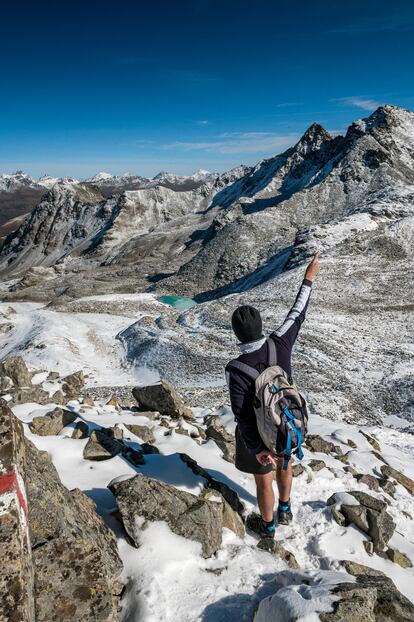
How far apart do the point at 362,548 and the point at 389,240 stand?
5904 cm

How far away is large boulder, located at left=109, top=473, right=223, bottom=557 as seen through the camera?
567 cm

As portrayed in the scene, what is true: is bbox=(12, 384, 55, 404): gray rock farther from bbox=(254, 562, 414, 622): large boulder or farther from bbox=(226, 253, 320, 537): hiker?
bbox=(254, 562, 414, 622): large boulder

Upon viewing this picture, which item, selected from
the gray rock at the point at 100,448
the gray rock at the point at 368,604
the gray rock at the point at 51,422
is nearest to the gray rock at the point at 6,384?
the gray rock at the point at 51,422

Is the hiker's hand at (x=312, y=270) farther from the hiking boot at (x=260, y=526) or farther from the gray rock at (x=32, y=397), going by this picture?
the gray rock at (x=32, y=397)

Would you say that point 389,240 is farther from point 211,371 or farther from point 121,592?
point 121,592

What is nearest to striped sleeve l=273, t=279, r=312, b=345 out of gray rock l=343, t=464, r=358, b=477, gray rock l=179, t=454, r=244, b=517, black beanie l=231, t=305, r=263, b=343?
black beanie l=231, t=305, r=263, b=343

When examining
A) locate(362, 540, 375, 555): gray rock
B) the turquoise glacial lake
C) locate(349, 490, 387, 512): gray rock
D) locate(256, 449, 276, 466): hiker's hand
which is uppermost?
locate(256, 449, 276, 466): hiker's hand

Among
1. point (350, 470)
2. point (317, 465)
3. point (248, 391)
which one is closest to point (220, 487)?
point (248, 391)

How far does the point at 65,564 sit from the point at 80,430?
4370 mm

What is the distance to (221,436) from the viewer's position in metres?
11.0

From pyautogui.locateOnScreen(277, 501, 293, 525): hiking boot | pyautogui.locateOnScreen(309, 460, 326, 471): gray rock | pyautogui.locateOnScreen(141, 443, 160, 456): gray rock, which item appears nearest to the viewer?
pyautogui.locateOnScreen(277, 501, 293, 525): hiking boot

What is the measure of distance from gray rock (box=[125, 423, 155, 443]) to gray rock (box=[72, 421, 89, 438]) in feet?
4.46

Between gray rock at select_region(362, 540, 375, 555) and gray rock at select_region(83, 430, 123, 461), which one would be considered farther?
gray rock at select_region(83, 430, 123, 461)

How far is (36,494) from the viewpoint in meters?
4.62
